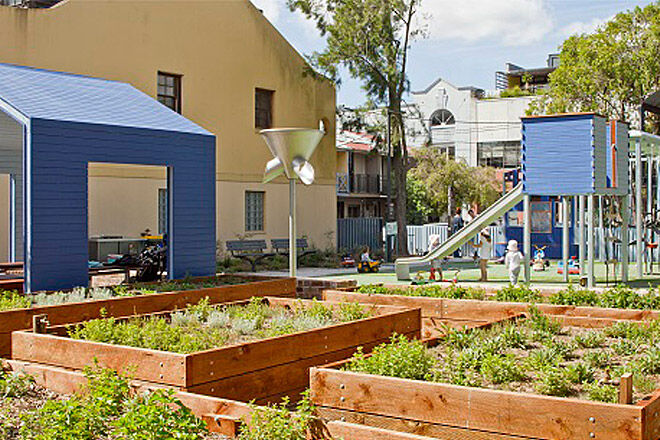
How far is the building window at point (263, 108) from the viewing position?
30484 millimetres

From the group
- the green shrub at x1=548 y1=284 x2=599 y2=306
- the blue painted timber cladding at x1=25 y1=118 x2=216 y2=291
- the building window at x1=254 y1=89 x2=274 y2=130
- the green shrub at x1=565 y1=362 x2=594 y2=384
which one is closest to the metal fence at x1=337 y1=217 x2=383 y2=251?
the building window at x1=254 y1=89 x2=274 y2=130

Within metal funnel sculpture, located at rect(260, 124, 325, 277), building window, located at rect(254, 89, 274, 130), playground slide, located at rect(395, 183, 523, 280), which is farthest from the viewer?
building window, located at rect(254, 89, 274, 130)

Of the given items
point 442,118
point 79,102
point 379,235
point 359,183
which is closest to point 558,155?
point 79,102

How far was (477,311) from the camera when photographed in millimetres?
11961

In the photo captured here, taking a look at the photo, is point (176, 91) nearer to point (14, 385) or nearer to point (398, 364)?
point (14, 385)

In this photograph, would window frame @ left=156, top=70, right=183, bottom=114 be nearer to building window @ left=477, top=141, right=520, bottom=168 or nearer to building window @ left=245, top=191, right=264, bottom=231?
building window @ left=245, top=191, right=264, bottom=231

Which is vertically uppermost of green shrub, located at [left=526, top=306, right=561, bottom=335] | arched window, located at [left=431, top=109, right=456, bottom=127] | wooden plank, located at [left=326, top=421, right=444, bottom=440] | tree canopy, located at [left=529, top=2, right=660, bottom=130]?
arched window, located at [left=431, top=109, right=456, bottom=127]

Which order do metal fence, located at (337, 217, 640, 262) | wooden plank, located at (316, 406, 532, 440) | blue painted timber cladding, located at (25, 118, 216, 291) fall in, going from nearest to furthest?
1. wooden plank, located at (316, 406, 532, 440)
2. blue painted timber cladding, located at (25, 118, 216, 291)
3. metal fence, located at (337, 217, 640, 262)

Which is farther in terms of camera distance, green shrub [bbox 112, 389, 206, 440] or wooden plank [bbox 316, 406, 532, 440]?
wooden plank [bbox 316, 406, 532, 440]

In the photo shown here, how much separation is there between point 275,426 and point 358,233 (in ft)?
100

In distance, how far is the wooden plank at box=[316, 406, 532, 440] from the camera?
6.35 metres

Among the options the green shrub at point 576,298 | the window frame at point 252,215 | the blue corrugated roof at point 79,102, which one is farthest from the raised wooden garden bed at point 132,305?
the window frame at point 252,215

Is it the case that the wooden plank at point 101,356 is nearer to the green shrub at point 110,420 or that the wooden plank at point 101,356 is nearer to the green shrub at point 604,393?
the green shrub at point 110,420

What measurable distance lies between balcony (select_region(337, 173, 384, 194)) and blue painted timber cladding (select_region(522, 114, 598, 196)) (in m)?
31.3
